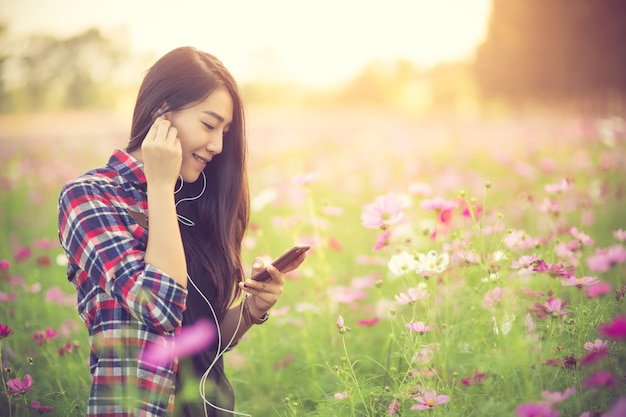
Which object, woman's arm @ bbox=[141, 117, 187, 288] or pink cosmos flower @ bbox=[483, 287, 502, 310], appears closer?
woman's arm @ bbox=[141, 117, 187, 288]

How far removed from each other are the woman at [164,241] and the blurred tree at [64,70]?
15.8ft

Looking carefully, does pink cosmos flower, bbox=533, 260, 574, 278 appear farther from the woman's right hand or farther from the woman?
the woman's right hand

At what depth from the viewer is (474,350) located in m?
1.36

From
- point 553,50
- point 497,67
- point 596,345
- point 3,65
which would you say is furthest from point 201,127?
point 497,67

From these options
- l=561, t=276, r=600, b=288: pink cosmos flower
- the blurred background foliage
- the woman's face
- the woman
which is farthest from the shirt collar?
the blurred background foliage

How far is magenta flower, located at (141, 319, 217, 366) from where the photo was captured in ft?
3.45

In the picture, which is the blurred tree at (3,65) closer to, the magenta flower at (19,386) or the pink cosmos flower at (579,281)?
the magenta flower at (19,386)

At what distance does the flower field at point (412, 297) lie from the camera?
3.71 feet

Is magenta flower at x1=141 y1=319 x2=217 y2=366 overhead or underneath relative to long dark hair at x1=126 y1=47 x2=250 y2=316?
underneath

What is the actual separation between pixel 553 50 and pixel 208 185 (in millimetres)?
10804

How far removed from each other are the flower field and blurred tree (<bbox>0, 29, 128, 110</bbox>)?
2.04 metres

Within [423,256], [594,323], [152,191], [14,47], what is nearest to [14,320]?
[152,191]

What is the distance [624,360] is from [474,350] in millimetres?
354

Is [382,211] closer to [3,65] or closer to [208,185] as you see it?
[208,185]
